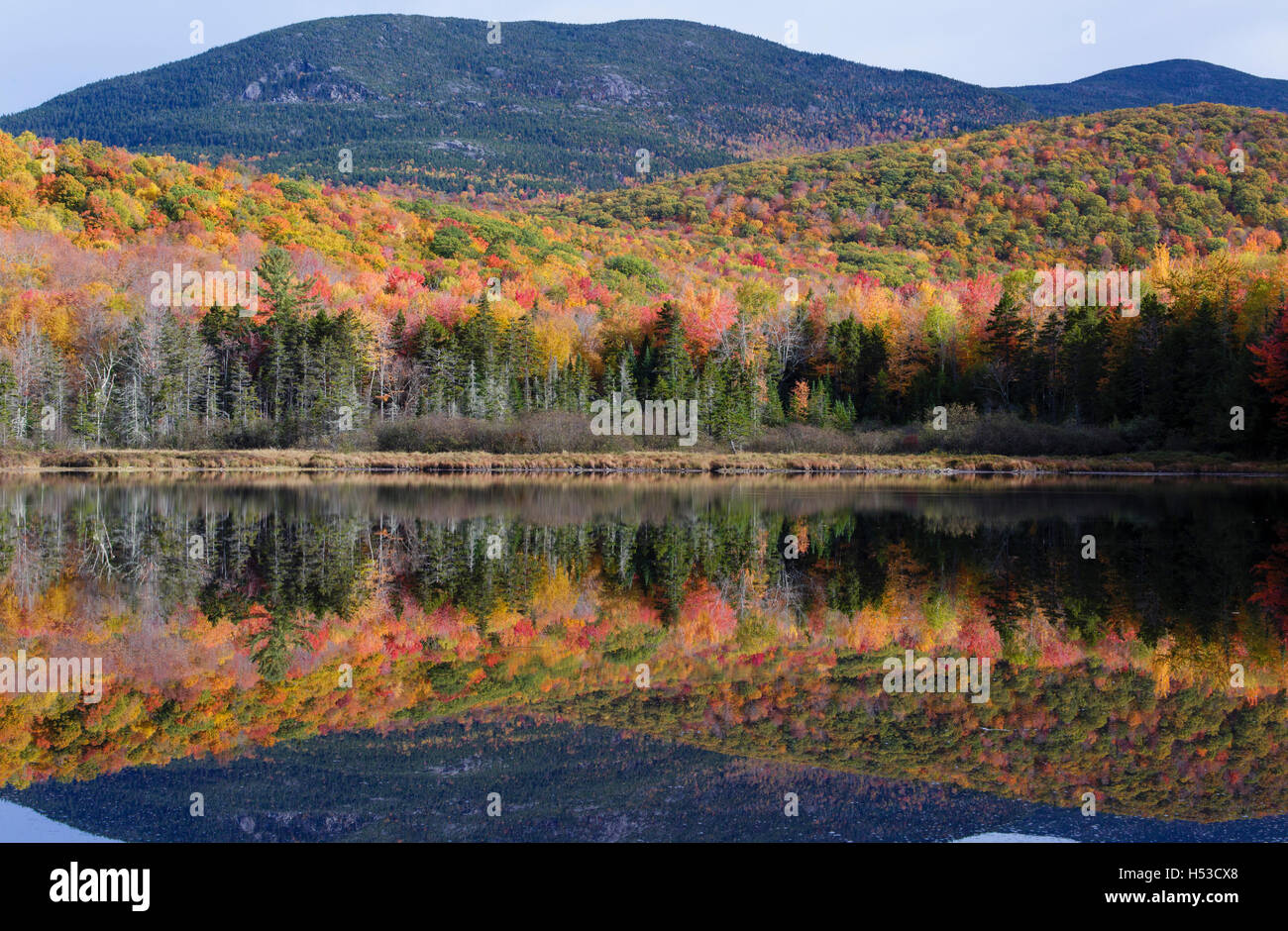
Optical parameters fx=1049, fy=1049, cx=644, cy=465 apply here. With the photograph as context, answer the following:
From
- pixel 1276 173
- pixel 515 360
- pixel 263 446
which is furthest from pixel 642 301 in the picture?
pixel 1276 173

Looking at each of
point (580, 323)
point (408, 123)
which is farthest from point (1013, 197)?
point (408, 123)

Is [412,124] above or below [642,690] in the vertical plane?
above

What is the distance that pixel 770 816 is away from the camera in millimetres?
6695

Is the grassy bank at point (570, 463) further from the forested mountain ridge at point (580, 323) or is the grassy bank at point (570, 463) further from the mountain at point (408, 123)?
the mountain at point (408, 123)

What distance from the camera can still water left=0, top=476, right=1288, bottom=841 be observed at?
22.2ft

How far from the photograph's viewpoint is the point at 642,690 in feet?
31.1

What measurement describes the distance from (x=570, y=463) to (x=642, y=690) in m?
43.2

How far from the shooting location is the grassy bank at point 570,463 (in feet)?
166

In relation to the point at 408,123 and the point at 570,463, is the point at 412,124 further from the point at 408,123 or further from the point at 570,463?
the point at 570,463

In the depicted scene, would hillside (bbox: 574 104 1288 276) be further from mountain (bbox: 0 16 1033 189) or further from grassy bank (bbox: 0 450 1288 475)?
grassy bank (bbox: 0 450 1288 475)

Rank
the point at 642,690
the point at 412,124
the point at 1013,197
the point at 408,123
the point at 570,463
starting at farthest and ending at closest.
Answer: the point at 408,123
the point at 412,124
the point at 1013,197
the point at 570,463
the point at 642,690

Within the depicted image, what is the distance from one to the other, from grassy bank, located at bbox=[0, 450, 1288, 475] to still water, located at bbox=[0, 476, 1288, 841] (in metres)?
33.1
